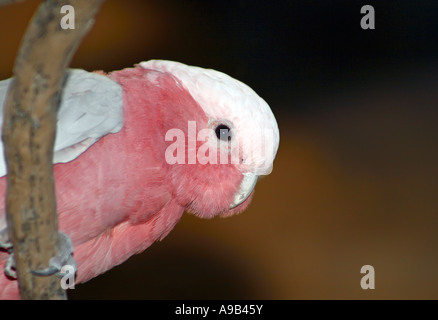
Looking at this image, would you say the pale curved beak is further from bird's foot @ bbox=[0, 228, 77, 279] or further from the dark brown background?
the dark brown background

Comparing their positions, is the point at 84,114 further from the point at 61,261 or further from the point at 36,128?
the point at 36,128

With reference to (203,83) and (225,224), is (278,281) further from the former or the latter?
(203,83)

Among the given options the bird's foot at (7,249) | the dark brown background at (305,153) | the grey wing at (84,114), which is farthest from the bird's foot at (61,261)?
the dark brown background at (305,153)

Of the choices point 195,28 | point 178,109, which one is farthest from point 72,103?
point 195,28

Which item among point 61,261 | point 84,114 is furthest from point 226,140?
point 61,261

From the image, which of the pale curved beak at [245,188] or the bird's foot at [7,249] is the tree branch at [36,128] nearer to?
the bird's foot at [7,249]

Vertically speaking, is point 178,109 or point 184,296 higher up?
point 178,109
